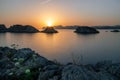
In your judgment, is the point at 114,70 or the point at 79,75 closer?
the point at 79,75

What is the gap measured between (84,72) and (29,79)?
328cm

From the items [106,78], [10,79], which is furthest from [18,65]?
[106,78]

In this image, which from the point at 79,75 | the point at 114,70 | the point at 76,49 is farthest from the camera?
the point at 76,49

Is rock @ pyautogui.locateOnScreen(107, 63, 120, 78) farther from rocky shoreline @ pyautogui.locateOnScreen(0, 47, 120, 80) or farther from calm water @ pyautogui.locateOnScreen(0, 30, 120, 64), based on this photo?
calm water @ pyautogui.locateOnScreen(0, 30, 120, 64)

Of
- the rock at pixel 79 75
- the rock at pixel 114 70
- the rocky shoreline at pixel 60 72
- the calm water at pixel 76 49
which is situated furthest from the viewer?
the calm water at pixel 76 49

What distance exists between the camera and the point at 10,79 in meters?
11.2

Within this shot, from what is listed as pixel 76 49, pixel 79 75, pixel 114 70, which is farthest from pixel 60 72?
pixel 76 49

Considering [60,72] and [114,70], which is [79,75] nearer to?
[60,72]

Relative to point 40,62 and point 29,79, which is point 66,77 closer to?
point 29,79

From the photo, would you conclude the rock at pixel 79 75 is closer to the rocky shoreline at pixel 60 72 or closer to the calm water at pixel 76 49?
the rocky shoreline at pixel 60 72

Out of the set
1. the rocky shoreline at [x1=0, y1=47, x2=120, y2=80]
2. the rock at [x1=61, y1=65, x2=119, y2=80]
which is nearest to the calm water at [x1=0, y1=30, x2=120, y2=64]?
the rocky shoreline at [x1=0, y1=47, x2=120, y2=80]

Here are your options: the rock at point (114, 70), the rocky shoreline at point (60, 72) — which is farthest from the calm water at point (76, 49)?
the rocky shoreline at point (60, 72)

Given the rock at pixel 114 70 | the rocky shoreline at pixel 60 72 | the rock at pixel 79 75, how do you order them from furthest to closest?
the rock at pixel 114 70
the rocky shoreline at pixel 60 72
the rock at pixel 79 75

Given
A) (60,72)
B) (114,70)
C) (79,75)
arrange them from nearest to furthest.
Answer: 1. (79,75)
2. (60,72)
3. (114,70)
